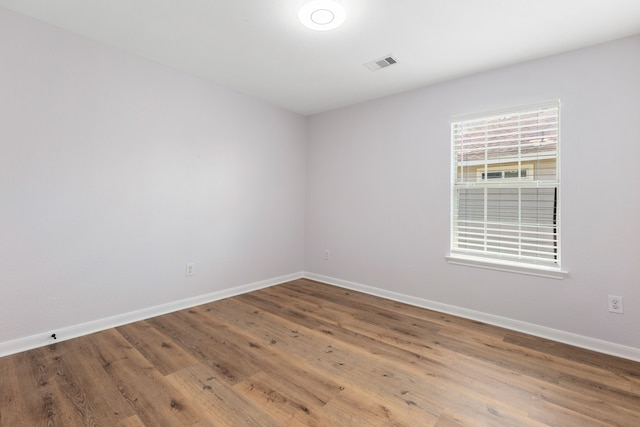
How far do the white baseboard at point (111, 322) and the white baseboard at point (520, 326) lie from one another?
65.6 inches

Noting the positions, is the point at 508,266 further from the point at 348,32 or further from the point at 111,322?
the point at 111,322

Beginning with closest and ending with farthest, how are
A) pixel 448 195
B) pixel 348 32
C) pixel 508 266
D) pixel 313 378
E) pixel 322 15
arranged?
pixel 313 378 < pixel 322 15 < pixel 348 32 < pixel 508 266 < pixel 448 195

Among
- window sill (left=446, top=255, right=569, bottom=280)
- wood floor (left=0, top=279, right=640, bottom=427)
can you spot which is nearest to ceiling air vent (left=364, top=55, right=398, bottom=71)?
window sill (left=446, top=255, right=569, bottom=280)

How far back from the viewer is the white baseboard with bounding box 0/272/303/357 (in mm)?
2229

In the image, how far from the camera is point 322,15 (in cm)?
209

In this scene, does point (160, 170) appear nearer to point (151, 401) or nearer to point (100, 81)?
point (100, 81)

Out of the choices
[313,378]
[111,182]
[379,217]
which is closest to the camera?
[313,378]

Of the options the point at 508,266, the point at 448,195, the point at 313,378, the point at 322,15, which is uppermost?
the point at 322,15

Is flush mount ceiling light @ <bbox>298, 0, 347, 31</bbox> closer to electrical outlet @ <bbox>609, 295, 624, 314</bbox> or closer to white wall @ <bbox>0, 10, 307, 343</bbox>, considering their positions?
white wall @ <bbox>0, 10, 307, 343</bbox>

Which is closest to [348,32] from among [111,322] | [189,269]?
[189,269]

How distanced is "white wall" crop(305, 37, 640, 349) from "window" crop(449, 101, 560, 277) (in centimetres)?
10

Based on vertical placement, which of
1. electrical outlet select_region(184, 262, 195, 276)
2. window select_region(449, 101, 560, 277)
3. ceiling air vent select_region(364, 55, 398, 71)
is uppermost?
ceiling air vent select_region(364, 55, 398, 71)

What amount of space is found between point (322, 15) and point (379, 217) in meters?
2.31

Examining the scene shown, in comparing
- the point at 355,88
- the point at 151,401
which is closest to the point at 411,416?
the point at 151,401
